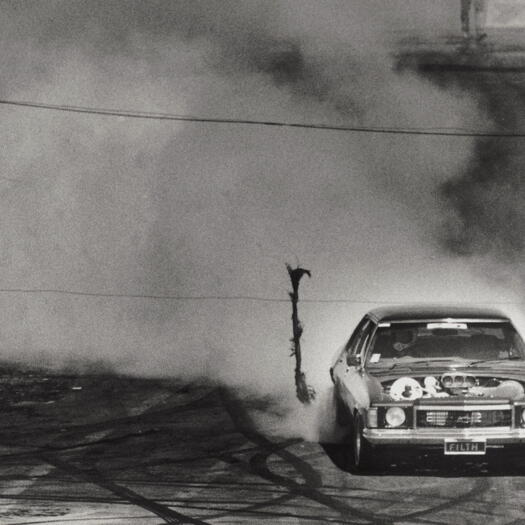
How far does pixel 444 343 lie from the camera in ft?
35.4

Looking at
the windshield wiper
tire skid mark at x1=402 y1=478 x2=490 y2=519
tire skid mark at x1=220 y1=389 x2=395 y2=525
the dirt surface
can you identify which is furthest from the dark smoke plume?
tire skid mark at x1=402 y1=478 x2=490 y2=519

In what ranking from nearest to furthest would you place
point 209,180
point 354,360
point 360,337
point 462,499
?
point 462,499 → point 354,360 → point 360,337 → point 209,180

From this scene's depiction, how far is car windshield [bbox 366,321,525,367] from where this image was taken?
1050 centimetres

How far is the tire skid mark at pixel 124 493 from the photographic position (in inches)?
309

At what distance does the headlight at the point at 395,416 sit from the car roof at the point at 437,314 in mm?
1483

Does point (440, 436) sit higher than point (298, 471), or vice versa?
point (440, 436)

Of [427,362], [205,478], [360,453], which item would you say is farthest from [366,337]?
[205,478]

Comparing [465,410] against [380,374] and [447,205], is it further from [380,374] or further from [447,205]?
[447,205]

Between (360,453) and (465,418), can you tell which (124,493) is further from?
(465,418)

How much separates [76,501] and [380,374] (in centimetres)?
274

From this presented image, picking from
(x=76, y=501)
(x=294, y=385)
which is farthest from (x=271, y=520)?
(x=294, y=385)

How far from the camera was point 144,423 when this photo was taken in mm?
12406

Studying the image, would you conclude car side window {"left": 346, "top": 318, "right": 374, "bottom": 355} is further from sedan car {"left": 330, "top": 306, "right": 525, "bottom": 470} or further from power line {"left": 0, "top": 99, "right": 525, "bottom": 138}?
power line {"left": 0, "top": 99, "right": 525, "bottom": 138}

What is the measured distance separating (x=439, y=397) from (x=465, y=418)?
254 mm
